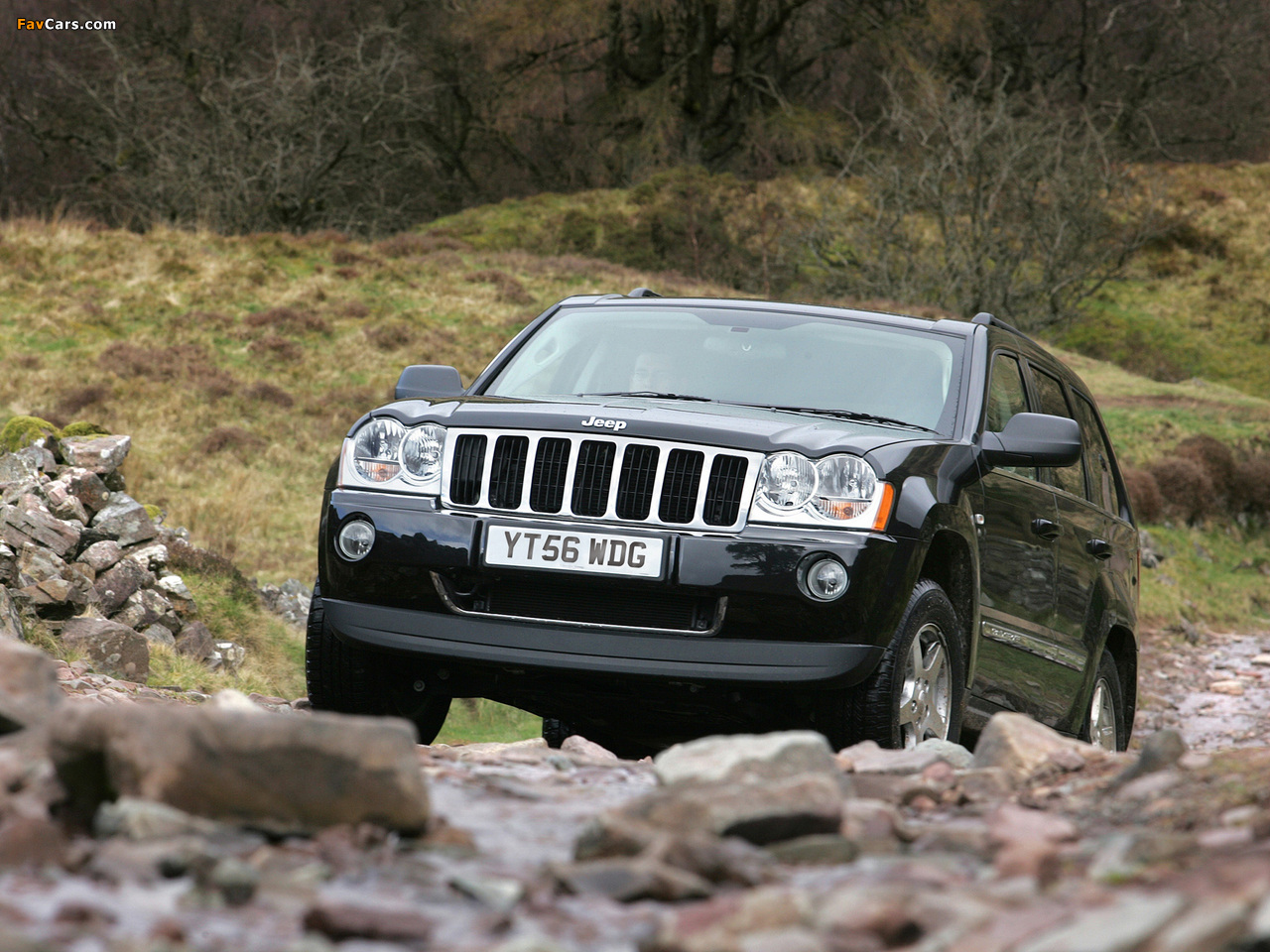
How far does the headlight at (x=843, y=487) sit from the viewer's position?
4574mm

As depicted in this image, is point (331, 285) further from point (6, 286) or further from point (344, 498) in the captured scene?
point (344, 498)

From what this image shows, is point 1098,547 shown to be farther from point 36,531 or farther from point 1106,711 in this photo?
point 36,531

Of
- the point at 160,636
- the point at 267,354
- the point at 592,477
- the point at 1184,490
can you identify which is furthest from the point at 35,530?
the point at 1184,490

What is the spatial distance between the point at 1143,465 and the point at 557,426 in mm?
16809

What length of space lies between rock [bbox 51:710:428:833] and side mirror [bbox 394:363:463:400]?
10.4 feet

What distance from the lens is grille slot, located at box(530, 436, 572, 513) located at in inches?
186

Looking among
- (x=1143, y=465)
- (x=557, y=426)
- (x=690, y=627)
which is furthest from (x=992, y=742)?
(x=1143, y=465)

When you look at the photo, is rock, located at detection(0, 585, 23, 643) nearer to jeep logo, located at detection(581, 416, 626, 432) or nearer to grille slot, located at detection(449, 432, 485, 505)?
grille slot, located at detection(449, 432, 485, 505)

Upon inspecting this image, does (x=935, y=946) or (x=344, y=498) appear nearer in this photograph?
(x=935, y=946)

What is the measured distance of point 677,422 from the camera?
15.7 ft

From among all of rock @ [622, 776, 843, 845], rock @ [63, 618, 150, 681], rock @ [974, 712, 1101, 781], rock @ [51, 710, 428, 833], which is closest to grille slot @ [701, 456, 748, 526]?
rock @ [974, 712, 1101, 781]

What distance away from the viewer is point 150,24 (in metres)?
38.5

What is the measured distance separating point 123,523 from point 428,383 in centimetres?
378

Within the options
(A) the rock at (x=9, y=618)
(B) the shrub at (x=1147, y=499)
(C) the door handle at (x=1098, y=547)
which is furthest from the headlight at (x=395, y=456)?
(B) the shrub at (x=1147, y=499)
